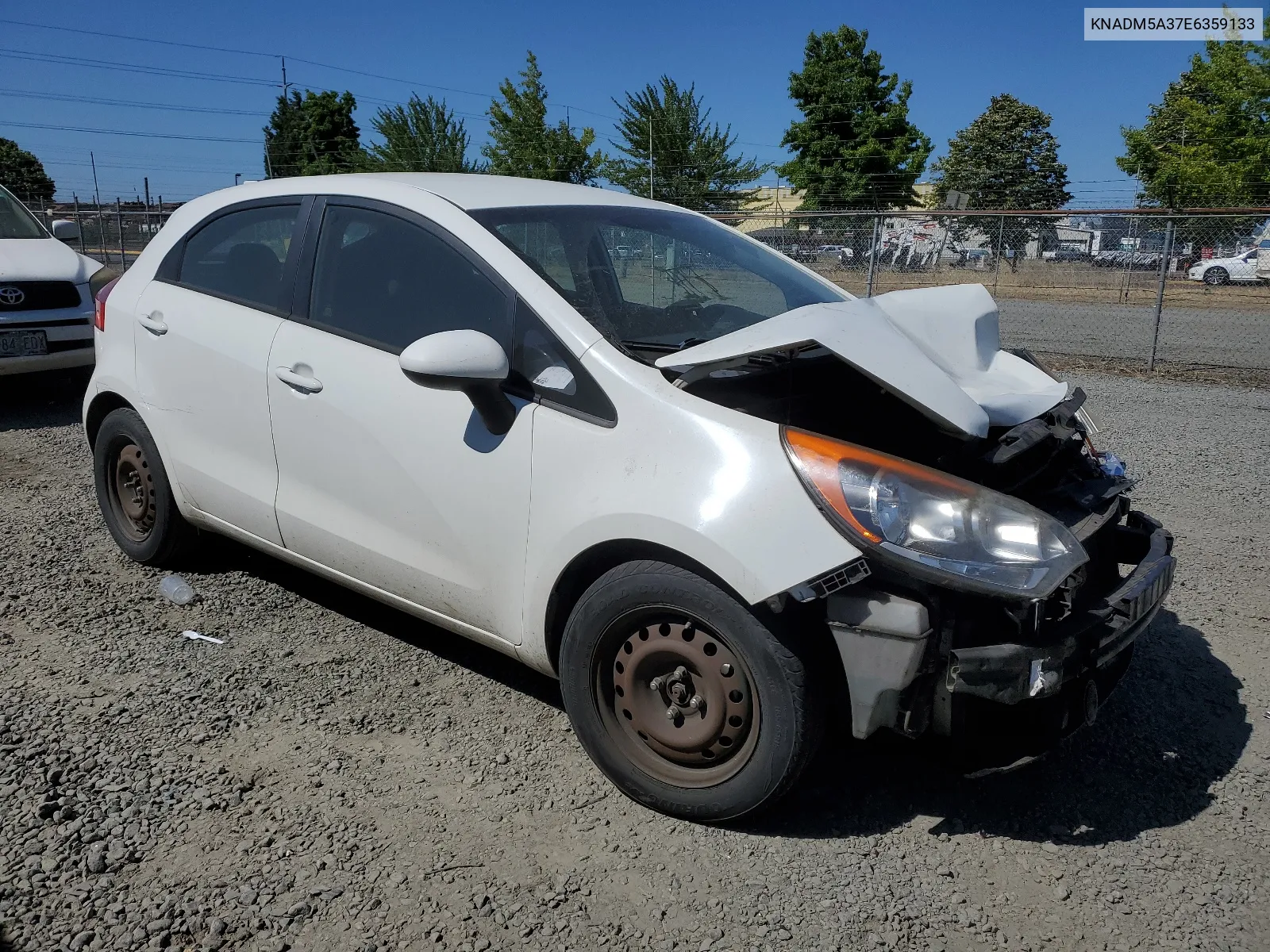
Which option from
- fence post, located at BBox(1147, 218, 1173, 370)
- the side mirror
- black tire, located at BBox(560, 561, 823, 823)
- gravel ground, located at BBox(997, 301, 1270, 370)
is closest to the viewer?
black tire, located at BBox(560, 561, 823, 823)

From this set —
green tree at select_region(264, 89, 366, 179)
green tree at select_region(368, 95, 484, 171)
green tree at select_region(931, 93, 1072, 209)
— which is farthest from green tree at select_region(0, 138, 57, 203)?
green tree at select_region(931, 93, 1072, 209)

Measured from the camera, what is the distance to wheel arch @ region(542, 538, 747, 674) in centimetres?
260

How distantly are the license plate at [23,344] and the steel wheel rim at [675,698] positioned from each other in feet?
22.1

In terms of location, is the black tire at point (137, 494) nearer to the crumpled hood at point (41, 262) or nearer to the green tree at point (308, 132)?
the crumpled hood at point (41, 262)

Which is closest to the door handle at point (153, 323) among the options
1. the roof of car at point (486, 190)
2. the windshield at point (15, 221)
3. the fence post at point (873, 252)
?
the roof of car at point (486, 190)

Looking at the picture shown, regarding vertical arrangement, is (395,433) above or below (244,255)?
below

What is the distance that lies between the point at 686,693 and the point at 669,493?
0.54m

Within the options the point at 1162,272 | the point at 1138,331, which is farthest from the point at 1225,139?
the point at 1162,272

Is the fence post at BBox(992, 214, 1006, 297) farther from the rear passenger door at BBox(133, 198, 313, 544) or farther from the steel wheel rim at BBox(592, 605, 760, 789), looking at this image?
the steel wheel rim at BBox(592, 605, 760, 789)

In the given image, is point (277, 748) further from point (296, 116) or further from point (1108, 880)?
point (296, 116)

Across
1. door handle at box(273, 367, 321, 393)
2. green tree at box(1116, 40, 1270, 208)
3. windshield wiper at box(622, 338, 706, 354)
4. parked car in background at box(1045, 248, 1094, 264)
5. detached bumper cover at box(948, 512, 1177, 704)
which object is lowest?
detached bumper cover at box(948, 512, 1177, 704)

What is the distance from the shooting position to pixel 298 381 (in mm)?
3479

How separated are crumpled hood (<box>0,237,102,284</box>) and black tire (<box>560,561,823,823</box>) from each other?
684 cm

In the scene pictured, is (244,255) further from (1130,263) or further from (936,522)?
(1130,263)
